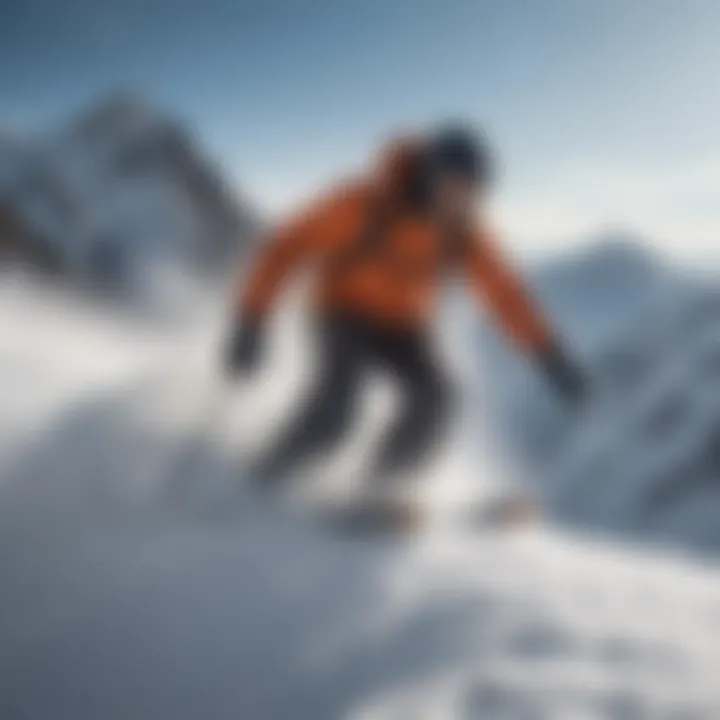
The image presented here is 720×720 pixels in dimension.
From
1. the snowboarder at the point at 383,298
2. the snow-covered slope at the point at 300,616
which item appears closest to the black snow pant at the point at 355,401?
the snowboarder at the point at 383,298

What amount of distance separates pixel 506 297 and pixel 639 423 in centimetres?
3064

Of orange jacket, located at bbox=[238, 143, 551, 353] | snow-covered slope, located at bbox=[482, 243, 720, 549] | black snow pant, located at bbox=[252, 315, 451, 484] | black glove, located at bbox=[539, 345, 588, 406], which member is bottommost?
black snow pant, located at bbox=[252, 315, 451, 484]

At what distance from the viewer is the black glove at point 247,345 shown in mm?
4227

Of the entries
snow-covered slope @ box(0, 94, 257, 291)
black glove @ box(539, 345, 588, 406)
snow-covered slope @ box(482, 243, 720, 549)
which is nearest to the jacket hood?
black glove @ box(539, 345, 588, 406)

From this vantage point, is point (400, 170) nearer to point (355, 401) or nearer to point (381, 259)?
point (381, 259)

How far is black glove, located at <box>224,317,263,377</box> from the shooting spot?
4227 mm

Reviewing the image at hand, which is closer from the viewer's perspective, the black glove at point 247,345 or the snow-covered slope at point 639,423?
the black glove at point 247,345

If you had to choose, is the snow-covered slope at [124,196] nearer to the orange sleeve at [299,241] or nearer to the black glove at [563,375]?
the orange sleeve at [299,241]

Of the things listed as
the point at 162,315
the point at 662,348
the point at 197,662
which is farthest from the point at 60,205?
the point at 197,662

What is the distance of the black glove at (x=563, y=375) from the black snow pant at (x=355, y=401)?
2.09 feet

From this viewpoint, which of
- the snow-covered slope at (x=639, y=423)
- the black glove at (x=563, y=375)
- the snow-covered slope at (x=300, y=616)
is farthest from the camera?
the snow-covered slope at (x=639, y=423)

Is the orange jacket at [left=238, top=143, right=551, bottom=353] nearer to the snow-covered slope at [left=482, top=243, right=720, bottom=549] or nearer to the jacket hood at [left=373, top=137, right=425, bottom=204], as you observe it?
the jacket hood at [left=373, top=137, right=425, bottom=204]

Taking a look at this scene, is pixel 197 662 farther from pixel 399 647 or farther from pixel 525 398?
pixel 525 398

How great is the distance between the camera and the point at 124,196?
3619 centimetres
